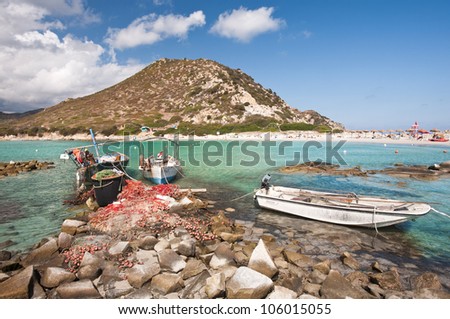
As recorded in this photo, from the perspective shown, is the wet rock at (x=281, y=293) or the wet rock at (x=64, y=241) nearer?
the wet rock at (x=281, y=293)

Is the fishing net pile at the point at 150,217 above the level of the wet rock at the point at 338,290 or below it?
above

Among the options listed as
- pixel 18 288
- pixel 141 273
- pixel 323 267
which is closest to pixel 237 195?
pixel 323 267

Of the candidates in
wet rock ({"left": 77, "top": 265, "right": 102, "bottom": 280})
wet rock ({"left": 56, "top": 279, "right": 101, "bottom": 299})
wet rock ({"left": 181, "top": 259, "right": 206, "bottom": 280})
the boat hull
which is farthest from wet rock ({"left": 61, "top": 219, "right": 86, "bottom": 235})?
the boat hull

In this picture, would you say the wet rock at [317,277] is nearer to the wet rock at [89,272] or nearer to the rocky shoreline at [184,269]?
the rocky shoreline at [184,269]

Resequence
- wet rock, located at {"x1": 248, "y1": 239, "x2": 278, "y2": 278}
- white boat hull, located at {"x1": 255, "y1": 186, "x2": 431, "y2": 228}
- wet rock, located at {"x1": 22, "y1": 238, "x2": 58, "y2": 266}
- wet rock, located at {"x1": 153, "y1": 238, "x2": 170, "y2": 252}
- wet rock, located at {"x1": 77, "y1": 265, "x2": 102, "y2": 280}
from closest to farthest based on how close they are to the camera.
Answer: wet rock, located at {"x1": 77, "y1": 265, "x2": 102, "y2": 280}
wet rock, located at {"x1": 248, "y1": 239, "x2": 278, "y2": 278}
wet rock, located at {"x1": 22, "y1": 238, "x2": 58, "y2": 266}
wet rock, located at {"x1": 153, "y1": 238, "x2": 170, "y2": 252}
white boat hull, located at {"x1": 255, "y1": 186, "x2": 431, "y2": 228}

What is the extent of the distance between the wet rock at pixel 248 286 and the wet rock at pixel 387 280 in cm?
470

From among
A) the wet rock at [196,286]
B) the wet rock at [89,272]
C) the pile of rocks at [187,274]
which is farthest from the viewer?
the wet rock at [89,272]

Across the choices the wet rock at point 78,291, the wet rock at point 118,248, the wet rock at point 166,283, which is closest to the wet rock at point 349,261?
the wet rock at point 166,283

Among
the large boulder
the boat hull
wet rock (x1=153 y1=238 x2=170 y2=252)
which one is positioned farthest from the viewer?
the boat hull

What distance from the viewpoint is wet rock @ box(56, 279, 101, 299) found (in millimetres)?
8312

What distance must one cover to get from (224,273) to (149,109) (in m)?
144

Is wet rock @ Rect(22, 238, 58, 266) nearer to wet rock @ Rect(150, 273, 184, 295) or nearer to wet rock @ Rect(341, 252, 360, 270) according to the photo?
wet rock @ Rect(150, 273, 184, 295)

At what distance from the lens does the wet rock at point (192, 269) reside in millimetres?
9555

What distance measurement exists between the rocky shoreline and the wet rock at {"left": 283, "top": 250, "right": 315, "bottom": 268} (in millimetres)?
44
